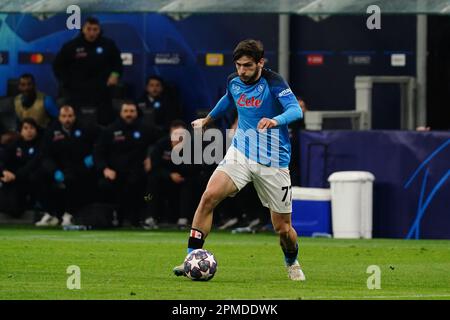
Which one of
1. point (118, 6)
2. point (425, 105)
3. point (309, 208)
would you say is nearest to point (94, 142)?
point (118, 6)

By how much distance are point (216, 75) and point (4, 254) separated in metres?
9.72

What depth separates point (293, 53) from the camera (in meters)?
26.4

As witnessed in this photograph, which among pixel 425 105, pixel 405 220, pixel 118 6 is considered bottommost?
pixel 405 220

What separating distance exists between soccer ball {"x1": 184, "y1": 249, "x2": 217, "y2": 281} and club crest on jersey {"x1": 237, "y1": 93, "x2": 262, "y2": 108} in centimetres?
146

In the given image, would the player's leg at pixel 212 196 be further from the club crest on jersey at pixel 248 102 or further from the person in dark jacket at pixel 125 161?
the person in dark jacket at pixel 125 161

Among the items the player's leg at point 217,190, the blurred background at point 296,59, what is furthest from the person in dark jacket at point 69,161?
the player's leg at point 217,190

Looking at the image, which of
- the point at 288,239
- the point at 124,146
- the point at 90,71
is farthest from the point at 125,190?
the point at 288,239

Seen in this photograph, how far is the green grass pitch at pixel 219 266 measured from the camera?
12.9 meters

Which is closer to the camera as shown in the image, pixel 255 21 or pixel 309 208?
pixel 309 208

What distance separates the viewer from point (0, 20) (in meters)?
27.3

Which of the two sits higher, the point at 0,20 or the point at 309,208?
the point at 0,20
